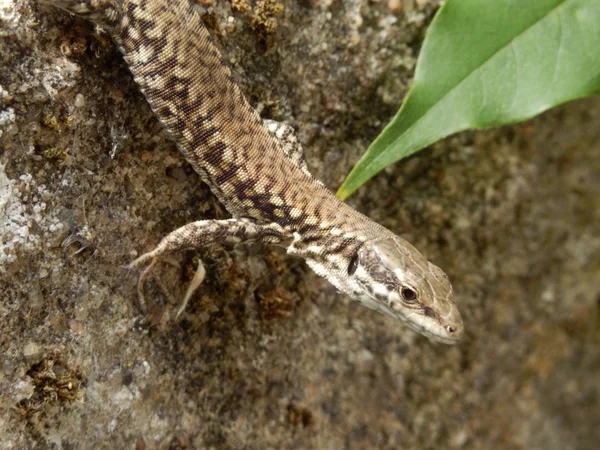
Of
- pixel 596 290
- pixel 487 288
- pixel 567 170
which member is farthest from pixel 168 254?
pixel 596 290

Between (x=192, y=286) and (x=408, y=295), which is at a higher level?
(x=192, y=286)

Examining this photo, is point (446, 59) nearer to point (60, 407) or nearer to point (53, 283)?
point (53, 283)

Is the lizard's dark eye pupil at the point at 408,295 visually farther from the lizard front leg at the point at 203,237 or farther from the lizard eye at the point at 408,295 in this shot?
the lizard front leg at the point at 203,237

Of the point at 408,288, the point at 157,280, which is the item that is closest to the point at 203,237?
the point at 157,280

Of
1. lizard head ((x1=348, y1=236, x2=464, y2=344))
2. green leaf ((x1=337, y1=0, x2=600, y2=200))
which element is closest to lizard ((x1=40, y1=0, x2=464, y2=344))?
lizard head ((x1=348, y1=236, x2=464, y2=344))

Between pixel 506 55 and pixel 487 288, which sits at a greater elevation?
pixel 506 55

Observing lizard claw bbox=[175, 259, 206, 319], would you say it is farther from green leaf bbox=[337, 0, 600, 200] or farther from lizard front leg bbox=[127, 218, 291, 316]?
green leaf bbox=[337, 0, 600, 200]

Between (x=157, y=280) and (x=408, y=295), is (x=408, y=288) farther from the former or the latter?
(x=157, y=280)
